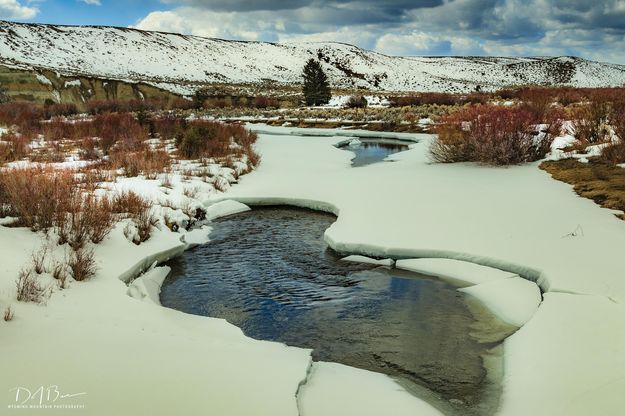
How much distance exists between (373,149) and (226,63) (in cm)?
8222

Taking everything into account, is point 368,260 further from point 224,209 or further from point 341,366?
point 224,209

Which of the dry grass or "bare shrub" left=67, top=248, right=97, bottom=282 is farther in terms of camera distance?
the dry grass

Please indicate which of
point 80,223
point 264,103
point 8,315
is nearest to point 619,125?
point 80,223

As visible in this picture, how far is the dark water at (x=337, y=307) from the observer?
431 cm

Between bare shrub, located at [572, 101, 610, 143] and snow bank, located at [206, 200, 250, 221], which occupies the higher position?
bare shrub, located at [572, 101, 610, 143]

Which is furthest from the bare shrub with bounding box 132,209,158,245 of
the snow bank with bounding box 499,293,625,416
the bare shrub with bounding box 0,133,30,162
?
the bare shrub with bounding box 0,133,30,162

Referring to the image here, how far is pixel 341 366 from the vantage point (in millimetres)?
4160

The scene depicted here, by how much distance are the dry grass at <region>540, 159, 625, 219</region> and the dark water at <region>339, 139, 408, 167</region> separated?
210 inches

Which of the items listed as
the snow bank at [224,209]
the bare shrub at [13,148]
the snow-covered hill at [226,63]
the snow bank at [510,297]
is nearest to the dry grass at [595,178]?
the snow bank at [510,297]

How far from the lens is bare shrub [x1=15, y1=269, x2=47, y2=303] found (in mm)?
4523

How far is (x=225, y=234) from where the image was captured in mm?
8398

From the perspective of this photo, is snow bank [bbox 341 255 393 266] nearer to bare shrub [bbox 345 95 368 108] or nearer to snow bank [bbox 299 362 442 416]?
snow bank [bbox 299 362 442 416]

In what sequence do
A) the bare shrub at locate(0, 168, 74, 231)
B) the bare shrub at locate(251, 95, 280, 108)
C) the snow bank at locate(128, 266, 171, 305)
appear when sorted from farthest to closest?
the bare shrub at locate(251, 95, 280, 108) < the bare shrub at locate(0, 168, 74, 231) < the snow bank at locate(128, 266, 171, 305)

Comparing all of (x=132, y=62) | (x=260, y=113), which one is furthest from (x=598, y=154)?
(x=132, y=62)
